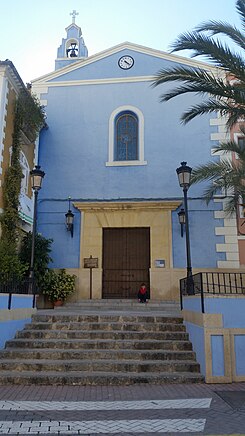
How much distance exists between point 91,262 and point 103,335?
5569mm

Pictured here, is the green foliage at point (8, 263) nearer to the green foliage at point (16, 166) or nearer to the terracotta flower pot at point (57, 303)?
the green foliage at point (16, 166)

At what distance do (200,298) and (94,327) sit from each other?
253cm

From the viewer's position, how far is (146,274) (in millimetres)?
13484

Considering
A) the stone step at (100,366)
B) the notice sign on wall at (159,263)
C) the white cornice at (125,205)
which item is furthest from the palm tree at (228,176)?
the stone step at (100,366)

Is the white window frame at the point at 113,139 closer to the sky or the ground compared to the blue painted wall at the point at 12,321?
closer to the sky

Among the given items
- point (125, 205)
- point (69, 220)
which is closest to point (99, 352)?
point (69, 220)

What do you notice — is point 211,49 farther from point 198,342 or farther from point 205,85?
point 198,342

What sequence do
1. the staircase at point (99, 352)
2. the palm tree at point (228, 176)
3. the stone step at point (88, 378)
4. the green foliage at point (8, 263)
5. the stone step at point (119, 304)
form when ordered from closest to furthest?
1. the stone step at point (88, 378)
2. the staircase at point (99, 352)
3. the green foliage at point (8, 263)
4. the palm tree at point (228, 176)
5. the stone step at point (119, 304)

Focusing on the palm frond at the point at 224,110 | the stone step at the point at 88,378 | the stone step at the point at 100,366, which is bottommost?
the stone step at the point at 88,378

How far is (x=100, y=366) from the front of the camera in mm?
6906

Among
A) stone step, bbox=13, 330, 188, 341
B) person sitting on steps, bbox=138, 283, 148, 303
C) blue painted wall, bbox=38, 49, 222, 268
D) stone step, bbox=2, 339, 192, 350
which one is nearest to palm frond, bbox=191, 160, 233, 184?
blue painted wall, bbox=38, 49, 222, 268

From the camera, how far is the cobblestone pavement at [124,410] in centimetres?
437

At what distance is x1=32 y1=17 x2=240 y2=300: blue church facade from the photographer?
13383 millimetres

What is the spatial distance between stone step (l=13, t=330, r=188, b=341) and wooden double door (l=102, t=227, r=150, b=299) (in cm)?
522
